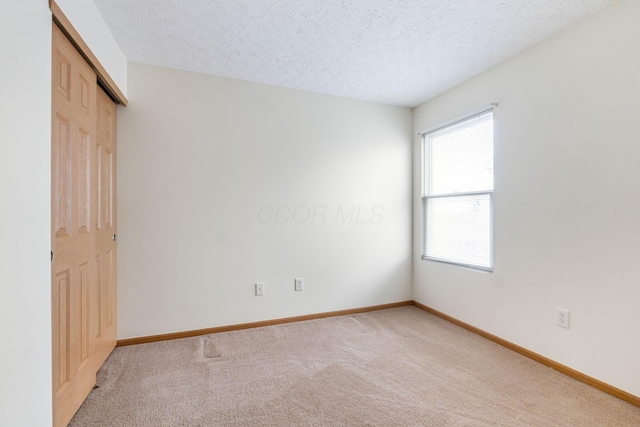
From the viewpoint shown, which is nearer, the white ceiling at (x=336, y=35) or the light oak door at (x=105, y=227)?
the white ceiling at (x=336, y=35)

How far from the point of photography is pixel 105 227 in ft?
7.43

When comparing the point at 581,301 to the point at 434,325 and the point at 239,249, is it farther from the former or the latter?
the point at 239,249

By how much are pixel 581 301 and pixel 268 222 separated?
8.76ft

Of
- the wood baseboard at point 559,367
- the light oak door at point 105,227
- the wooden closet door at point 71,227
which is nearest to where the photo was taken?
the wooden closet door at point 71,227

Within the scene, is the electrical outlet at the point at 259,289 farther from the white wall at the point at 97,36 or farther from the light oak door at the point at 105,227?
the white wall at the point at 97,36

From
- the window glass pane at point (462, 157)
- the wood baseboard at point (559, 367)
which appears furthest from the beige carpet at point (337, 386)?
the window glass pane at point (462, 157)

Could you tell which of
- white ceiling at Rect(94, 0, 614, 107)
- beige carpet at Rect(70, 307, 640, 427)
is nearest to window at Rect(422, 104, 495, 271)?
white ceiling at Rect(94, 0, 614, 107)

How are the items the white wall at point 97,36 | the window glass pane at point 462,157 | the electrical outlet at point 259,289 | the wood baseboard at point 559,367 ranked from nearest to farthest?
the white wall at point 97,36
the wood baseboard at point 559,367
the window glass pane at point 462,157
the electrical outlet at point 259,289

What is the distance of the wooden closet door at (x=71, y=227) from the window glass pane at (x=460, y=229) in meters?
3.24

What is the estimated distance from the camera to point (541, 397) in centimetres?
185

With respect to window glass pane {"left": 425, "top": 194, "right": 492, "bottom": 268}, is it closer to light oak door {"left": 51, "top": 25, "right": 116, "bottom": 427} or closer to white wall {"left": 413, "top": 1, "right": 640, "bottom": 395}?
white wall {"left": 413, "top": 1, "right": 640, "bottom": 395}

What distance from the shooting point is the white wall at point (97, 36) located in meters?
1.59
